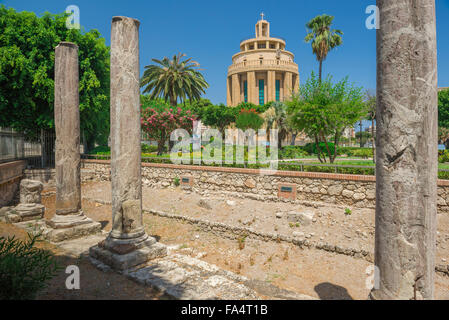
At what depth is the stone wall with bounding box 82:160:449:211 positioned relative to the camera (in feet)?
30.2

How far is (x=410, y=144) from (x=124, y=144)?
4.59 m

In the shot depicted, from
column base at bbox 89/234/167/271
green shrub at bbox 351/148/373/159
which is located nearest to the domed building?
green shrub at bbox 351/148/373/159

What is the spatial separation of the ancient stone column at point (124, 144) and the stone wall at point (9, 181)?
873cm

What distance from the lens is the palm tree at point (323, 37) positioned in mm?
30031

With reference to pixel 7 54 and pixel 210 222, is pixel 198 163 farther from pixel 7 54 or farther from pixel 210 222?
pixel 7 54

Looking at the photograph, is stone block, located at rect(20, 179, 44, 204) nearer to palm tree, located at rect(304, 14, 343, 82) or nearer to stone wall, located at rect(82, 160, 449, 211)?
stone wall, located at rect(82, 160, 449, 211)

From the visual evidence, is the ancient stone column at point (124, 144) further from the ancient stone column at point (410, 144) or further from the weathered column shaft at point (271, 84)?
the weathered column shaft at point (271, 84)

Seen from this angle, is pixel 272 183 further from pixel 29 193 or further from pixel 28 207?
pixel 29 193

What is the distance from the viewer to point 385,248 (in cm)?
261

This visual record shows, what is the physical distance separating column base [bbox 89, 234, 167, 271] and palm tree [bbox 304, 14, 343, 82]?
3036 cm

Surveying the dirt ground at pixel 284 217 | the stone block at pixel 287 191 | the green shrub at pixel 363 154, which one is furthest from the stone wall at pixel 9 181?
the green shrub at pixel 363 154

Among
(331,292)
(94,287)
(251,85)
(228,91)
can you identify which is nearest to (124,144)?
(94,287)

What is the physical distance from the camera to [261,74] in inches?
1941

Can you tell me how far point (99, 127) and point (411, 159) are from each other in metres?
21.0
